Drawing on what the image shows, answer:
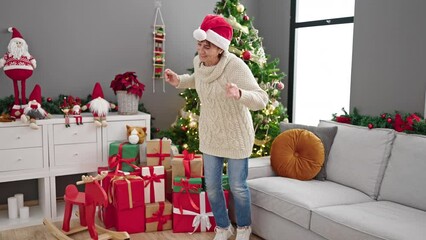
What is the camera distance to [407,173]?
2523 millimetres

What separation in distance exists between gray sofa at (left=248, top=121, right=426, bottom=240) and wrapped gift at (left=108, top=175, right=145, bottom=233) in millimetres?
794

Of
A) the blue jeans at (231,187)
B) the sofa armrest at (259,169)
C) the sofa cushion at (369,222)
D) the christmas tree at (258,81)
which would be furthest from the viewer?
the christmas tree at (258,81)

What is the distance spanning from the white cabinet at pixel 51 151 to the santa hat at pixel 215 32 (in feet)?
4.14

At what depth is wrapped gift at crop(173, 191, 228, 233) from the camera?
3000mm

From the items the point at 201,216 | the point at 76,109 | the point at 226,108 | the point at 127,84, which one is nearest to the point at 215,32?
the point at 226,108

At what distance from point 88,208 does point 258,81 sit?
1677 mm

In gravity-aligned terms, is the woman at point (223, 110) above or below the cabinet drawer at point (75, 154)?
above

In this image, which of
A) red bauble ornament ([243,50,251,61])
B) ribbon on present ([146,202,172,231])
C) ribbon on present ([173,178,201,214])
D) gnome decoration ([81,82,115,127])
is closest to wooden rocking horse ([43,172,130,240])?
ribbon on present ([146,202,172,231])

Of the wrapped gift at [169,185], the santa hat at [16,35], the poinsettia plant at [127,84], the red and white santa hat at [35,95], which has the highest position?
the santa hat at [16,35]

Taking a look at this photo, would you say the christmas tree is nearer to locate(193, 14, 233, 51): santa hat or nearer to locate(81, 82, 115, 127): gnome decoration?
locate(81, 82, 115, 127): gnome decoration

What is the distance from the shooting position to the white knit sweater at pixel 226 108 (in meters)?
2.49

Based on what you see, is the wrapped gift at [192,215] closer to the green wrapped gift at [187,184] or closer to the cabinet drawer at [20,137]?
the green wrapped gift at [187,184]

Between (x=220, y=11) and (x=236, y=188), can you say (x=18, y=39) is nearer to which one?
(x=220, y=11)

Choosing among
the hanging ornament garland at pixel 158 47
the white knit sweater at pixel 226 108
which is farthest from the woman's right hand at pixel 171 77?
the hanging ornament garland at pixel 158 47
